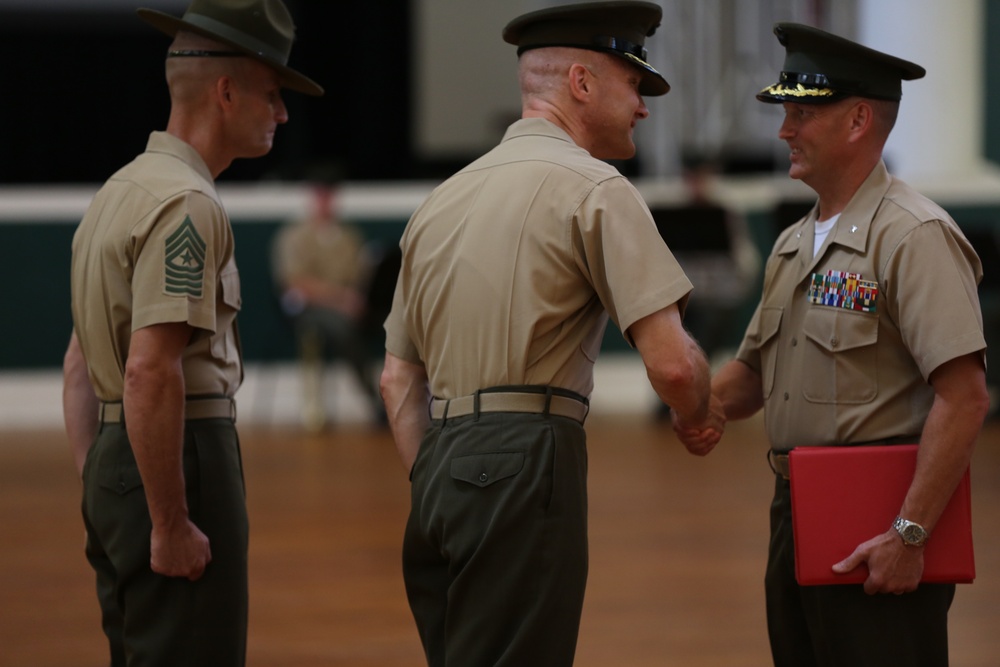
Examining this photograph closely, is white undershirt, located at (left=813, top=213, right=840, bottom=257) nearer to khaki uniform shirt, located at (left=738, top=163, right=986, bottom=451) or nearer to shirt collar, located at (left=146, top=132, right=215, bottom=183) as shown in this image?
khaki uniform shirt, located at (left=738, top=163, right=986, bottom=451)

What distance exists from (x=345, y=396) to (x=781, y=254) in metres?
6.75

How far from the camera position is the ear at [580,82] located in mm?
Answer: 2076

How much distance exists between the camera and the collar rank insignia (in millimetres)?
2123

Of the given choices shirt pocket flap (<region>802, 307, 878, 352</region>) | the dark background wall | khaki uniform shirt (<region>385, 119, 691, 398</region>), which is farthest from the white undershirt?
the dark background wall

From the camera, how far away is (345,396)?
351 inches

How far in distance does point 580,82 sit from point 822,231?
0.54 meters

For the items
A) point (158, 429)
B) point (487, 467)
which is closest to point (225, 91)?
point (158, 429)

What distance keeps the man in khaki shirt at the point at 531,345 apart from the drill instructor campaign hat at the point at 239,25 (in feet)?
1.67

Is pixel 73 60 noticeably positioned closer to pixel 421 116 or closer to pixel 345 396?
pixel 421 116

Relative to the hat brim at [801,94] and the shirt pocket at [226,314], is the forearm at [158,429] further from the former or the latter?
the hat brim at [801,94]

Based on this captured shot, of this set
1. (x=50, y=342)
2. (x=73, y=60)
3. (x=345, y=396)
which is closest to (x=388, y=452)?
(x=345, y=396)

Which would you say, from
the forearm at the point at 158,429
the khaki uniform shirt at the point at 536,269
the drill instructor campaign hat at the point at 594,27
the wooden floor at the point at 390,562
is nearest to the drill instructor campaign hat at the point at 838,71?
the drill instructor campaign hat at the point at 594,27

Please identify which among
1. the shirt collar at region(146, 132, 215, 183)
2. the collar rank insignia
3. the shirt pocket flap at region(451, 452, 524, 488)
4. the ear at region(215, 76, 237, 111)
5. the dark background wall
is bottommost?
the dark background wall

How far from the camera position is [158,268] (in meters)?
2.15
